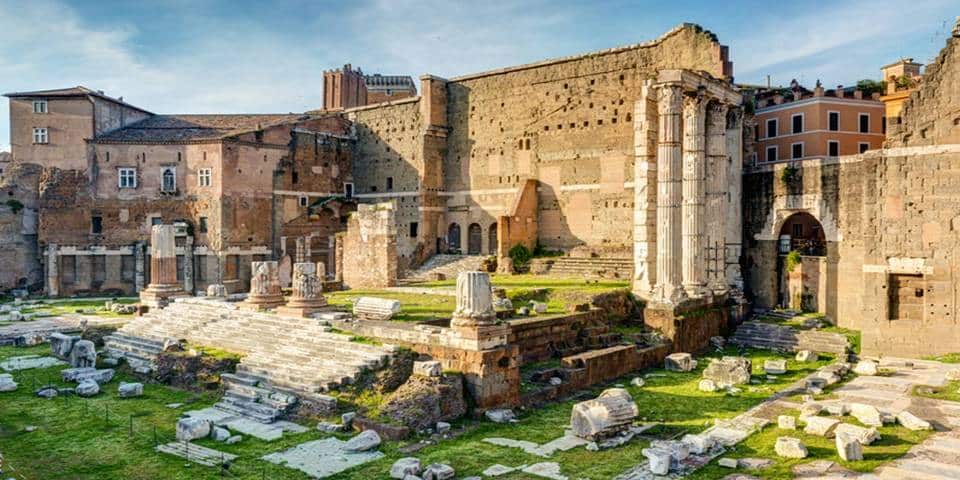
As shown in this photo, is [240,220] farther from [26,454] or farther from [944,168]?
[944,168]

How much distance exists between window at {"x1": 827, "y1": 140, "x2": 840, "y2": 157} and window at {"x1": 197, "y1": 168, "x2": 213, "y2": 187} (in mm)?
29572

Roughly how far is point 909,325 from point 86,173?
37.1m

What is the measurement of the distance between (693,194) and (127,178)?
28871 millimetres

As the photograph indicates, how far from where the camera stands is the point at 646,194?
2334 cm

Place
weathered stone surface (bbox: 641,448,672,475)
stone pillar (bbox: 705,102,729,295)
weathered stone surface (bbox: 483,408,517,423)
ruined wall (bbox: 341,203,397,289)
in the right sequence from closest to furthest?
weathered stone surface (bbox: 641,448,672,475) < weathered stone surface (bbox: 483,408,517,423) < stone pillar (bbox: 705,102,729,295) < ruined wall (bbox: 341,203,397,289)

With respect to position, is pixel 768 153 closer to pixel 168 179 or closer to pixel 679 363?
pixel 679 363

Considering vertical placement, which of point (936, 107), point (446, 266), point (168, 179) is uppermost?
point (936, 107)

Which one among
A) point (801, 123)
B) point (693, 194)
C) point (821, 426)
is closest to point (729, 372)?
point (821, 426)

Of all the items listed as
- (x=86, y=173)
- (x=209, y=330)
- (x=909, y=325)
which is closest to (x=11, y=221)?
(x=86, y=173)

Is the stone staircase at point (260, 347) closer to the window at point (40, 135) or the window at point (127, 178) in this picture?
the window at point (127, 178)

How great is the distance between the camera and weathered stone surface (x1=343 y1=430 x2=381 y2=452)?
38.8 feet

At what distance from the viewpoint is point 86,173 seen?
3662 cm

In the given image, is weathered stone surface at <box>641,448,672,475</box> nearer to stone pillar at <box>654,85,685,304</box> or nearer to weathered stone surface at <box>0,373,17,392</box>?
stone pillar at <box>654,85,685,304</box>

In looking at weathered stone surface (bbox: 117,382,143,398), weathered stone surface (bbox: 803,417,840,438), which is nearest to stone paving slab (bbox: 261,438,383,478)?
weathered stone surface (bbox: 117,382,143,398)
